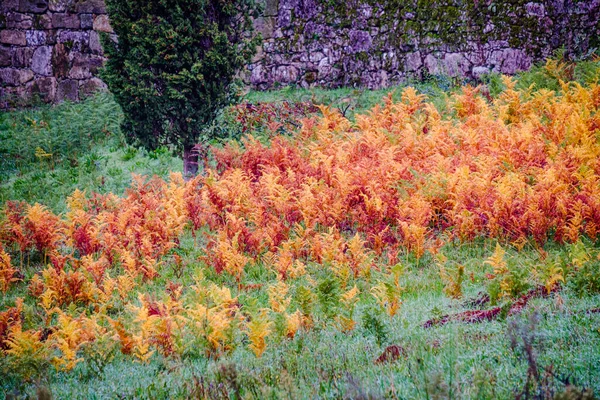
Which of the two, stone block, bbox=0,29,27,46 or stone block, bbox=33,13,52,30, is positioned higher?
stone block, bbox=33,13,52,30

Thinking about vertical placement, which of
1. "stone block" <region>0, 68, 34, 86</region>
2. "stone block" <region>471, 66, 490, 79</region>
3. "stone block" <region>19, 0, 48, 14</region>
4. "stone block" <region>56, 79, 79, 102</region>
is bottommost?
"stone block" <region>56, 79, 79, 102</region>

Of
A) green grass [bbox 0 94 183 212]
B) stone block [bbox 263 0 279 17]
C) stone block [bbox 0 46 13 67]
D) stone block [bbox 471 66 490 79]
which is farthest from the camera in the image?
stone block [bbox 0 46 13 67]

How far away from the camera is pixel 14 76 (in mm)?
16203

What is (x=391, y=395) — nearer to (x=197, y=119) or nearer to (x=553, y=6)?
(x=197, y=119)

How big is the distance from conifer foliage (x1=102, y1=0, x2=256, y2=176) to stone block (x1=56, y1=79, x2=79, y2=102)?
7.39m

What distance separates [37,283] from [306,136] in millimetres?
5351

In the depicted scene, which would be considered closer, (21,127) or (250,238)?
(250,238)

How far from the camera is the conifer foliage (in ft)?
30.0

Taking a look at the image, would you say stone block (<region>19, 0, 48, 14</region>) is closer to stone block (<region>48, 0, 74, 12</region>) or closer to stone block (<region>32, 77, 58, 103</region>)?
stone block (<region>48, 0, 74, 12</region>)

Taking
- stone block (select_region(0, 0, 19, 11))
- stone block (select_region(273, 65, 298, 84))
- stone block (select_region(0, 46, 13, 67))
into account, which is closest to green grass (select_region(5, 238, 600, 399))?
stone block (select_region(273, 65, 298, 84))

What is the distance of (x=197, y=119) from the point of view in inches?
378

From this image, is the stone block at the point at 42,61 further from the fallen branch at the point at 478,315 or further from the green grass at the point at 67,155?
the fallen branch at the point at 478,315

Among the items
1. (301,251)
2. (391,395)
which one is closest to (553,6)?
(301,251)

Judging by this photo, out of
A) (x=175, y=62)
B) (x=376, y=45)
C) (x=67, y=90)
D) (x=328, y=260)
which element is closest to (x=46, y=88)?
(x=67, y=90)
